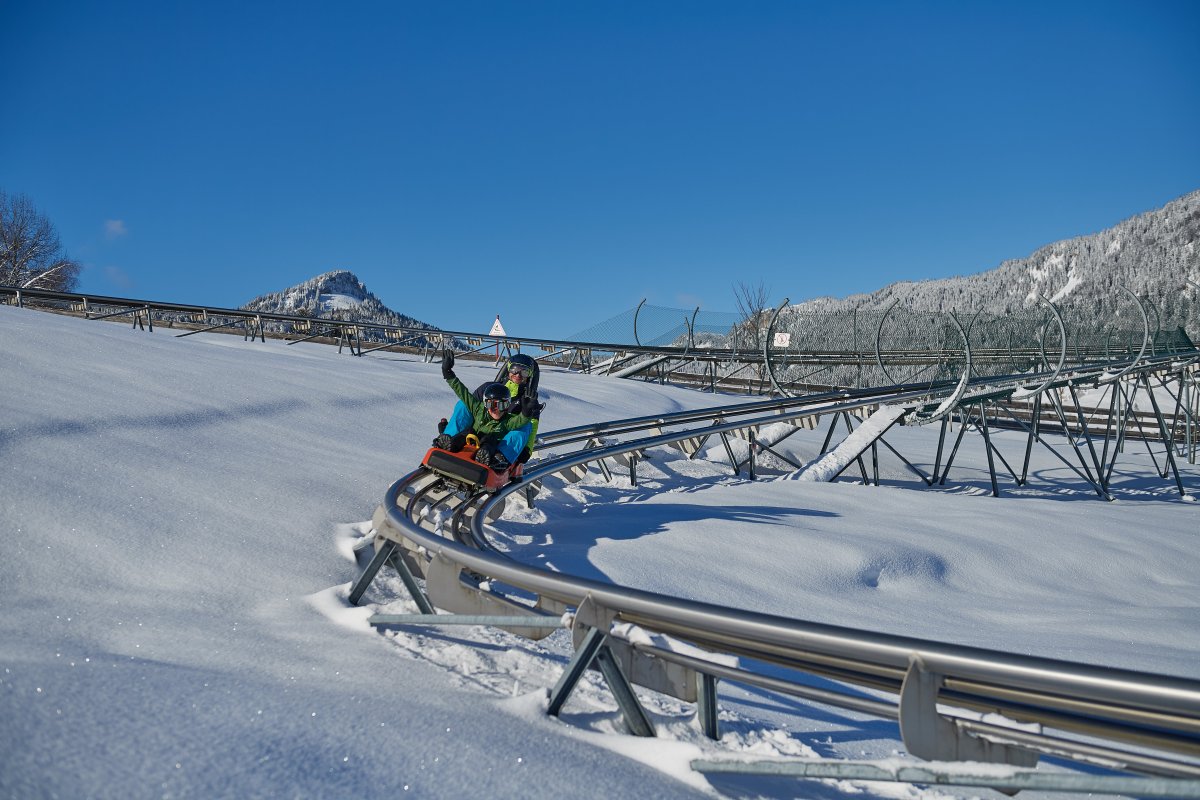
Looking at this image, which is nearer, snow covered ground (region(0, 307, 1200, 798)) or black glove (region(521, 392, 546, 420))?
snow covered ground (region(0, 307, 1200, 798))

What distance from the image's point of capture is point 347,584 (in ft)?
14.7

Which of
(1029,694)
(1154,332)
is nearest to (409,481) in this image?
(1029,694)

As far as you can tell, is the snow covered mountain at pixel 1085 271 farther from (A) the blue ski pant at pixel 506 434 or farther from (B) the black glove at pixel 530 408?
(A) the blue ski pant at pixel 506 434

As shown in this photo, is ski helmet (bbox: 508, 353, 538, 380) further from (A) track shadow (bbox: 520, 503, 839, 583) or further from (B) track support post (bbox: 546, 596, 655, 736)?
(B) track support post (bbox: 546, 596, 655, 736)

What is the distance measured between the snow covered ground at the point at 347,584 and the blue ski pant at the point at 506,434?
25.5 inches

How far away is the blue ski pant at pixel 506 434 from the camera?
7.04 meters

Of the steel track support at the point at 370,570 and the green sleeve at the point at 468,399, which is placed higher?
the green sleeve at the point at 468,399

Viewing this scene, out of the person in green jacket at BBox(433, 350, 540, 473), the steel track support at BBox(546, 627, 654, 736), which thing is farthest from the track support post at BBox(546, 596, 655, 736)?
the person in green jacket at BBox(433, 350, 540, 473)

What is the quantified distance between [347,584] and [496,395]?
2869mm

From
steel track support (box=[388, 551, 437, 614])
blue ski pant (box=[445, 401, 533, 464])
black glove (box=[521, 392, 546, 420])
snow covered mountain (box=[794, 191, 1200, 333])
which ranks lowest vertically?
steel track support (box=[388, 551, 437, 614])

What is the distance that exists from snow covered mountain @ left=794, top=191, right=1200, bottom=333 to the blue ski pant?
70.3m

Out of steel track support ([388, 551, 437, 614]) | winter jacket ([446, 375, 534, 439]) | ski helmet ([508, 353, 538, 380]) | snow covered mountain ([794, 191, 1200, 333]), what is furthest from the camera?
snow covered mountain ([794, 191, 1200, 333])

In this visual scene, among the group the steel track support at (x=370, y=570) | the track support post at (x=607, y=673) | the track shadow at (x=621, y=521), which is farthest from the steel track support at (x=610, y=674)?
the track shadow at (x=621, y=521)

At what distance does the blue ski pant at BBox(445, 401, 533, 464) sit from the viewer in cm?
704
